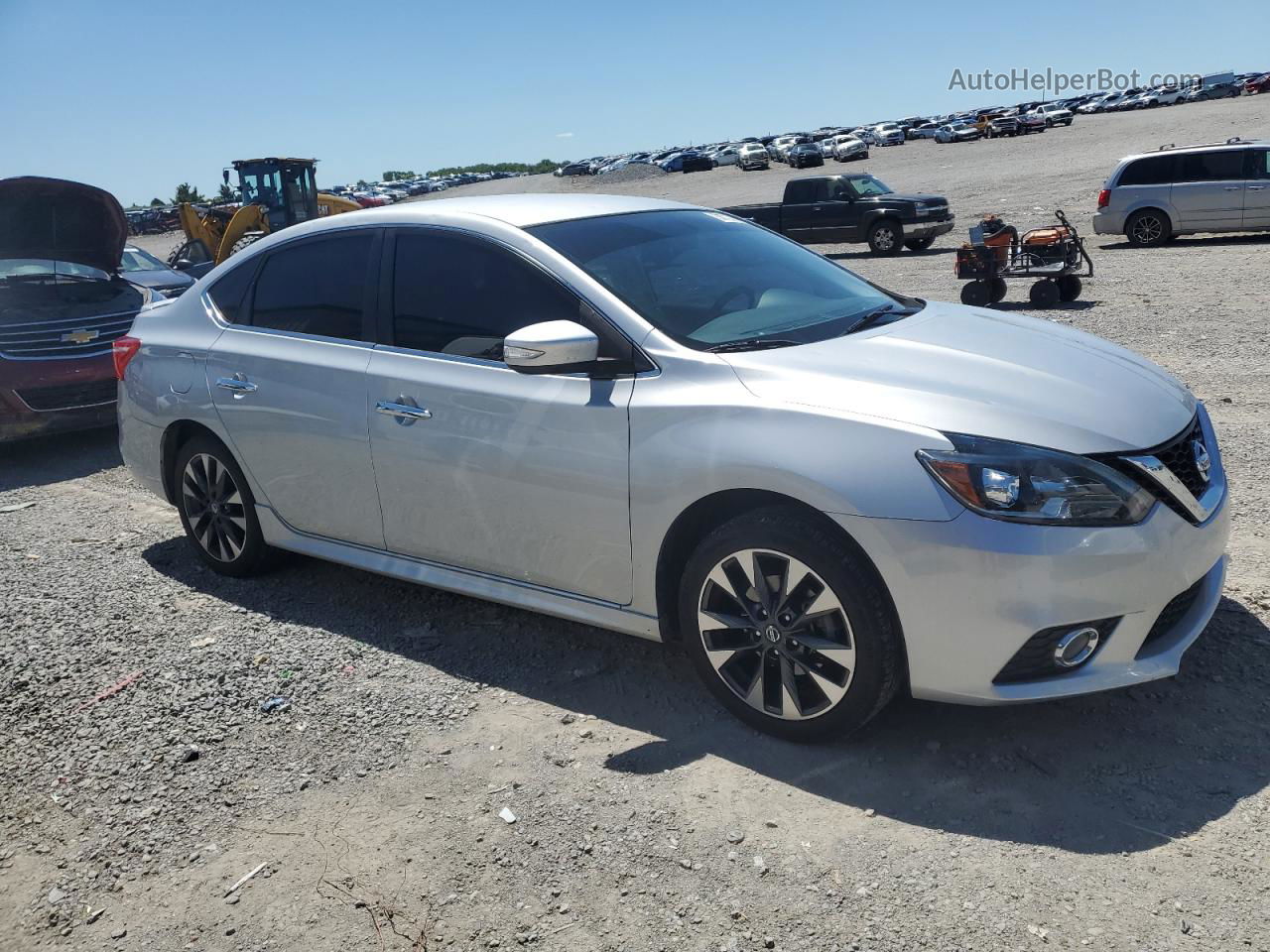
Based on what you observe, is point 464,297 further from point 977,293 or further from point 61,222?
point 977,293

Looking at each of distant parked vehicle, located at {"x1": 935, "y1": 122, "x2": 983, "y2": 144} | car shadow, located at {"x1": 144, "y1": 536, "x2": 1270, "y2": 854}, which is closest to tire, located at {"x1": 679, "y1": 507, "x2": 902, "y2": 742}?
car shadow, located at {"x1": 144, "y1": 536, "x2": 1270, "y2": 854}

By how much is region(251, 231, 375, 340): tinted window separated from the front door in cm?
23

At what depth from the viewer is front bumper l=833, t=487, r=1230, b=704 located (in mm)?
3102

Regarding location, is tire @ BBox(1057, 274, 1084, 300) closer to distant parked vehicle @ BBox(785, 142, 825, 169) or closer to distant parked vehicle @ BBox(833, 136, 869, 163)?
distant parked vehicle @ BBox(785, 142, 825, 169)

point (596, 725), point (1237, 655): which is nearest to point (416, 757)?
point (596, 725)

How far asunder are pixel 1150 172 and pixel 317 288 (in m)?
17.7

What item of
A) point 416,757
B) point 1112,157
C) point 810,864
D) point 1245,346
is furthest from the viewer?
point 1112,157

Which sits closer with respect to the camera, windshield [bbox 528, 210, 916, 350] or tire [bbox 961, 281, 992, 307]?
windshield [bbox 528, 210, 916, 350]

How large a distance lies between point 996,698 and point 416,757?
187cm

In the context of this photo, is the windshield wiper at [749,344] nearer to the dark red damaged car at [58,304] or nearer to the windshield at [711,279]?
the windshield at [711,279]

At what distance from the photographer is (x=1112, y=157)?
3578cm

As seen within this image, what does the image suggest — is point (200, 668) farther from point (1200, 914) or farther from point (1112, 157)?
point (1112, 157)

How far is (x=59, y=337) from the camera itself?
9.03 metres

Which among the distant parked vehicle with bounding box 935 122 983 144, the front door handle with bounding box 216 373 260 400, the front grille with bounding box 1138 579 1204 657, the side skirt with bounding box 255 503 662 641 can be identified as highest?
the distant parked vehicle with bounding box 935 122 983 144
